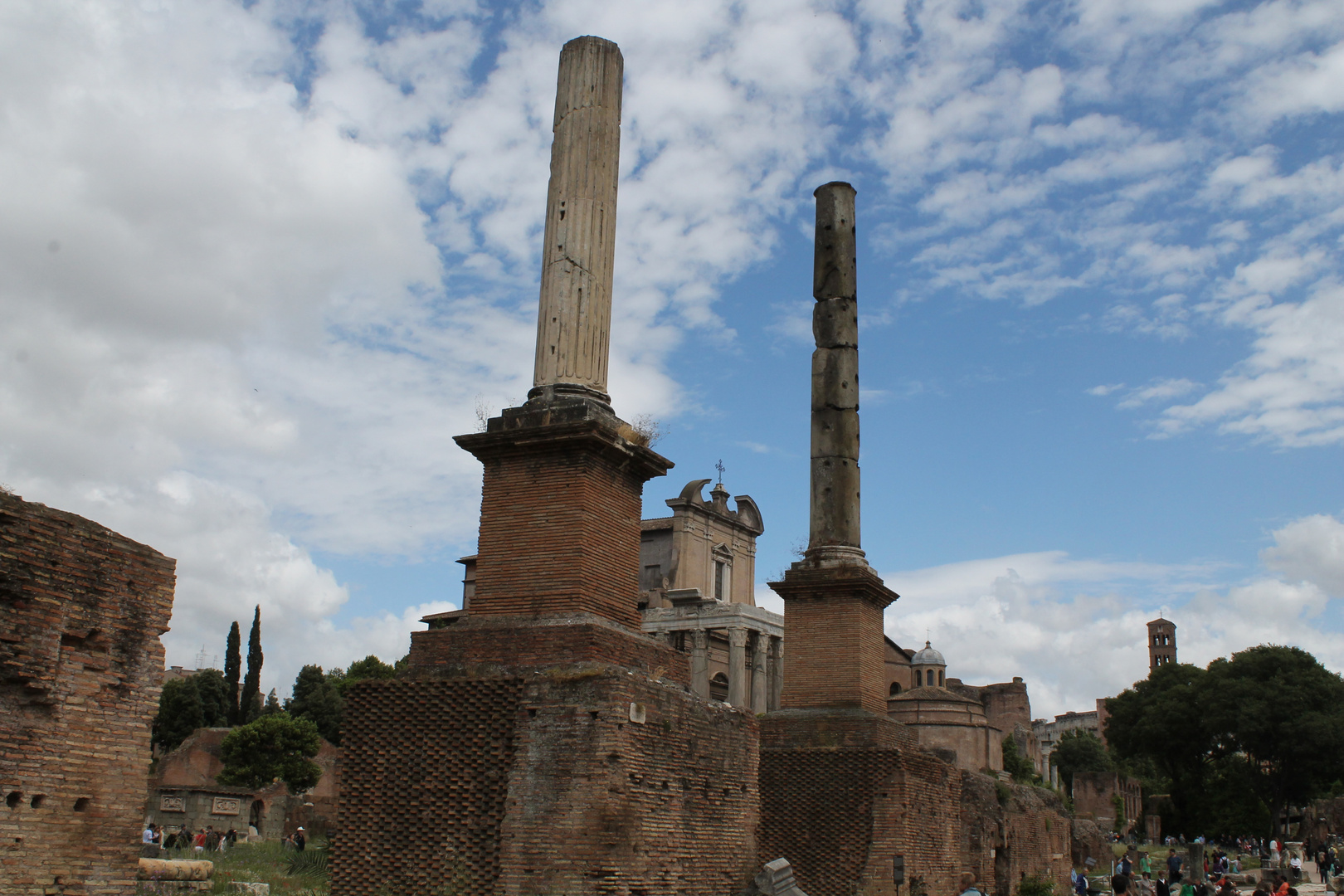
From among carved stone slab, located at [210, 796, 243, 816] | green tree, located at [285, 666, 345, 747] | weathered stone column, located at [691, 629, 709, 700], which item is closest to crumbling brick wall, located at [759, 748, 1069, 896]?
carved stone slab, located at [210, 796, 243, 816]

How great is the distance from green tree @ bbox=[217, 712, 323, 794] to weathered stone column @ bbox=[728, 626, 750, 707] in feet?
54.2

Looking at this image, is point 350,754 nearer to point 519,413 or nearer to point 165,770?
point 519,413

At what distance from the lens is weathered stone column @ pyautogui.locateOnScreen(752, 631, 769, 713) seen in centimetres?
4328

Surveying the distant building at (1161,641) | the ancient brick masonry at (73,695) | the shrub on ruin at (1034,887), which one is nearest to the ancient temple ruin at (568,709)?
the ancient brick masonry at (73,695)

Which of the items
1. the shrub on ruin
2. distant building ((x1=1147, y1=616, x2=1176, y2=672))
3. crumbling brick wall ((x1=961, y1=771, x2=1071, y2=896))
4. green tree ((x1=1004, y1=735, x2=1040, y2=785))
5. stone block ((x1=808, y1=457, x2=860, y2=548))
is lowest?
the shrub on ruin

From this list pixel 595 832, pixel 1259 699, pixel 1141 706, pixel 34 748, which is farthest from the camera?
pixel 1141 706

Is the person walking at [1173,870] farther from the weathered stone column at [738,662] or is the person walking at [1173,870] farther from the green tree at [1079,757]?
the green tree at [1079,757]

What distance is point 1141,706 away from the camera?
5494 cm

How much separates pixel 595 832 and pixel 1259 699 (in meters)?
47.4

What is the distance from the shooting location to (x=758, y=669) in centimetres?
4466

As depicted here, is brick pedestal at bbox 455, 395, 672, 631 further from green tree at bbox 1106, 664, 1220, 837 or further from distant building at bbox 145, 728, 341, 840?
green tree at bbox 1106, 664, 1220, 837

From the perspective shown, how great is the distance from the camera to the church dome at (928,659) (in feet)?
199

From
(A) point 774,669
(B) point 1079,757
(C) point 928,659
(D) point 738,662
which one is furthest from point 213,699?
(B) point 1079,757

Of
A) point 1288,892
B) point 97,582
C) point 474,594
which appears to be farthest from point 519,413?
point 1288,892
